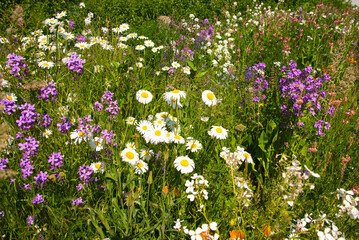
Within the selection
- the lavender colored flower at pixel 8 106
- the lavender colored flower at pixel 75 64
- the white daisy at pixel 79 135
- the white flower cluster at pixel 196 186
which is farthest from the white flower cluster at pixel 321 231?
the lavender colored flower at pixel 75 64

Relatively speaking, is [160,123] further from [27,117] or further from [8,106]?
[8,106]

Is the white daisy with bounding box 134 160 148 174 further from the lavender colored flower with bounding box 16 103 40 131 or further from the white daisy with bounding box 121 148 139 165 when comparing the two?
the lavender colored flower with bounding box 16 103 40 131

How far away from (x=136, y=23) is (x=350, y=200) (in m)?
5.37

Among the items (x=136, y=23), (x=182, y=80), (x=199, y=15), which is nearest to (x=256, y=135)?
(x=182, y=80)

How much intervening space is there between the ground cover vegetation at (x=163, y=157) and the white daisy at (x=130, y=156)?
0.01 metres

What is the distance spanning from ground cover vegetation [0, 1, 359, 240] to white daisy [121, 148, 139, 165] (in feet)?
0.04

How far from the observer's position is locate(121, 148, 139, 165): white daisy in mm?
1698

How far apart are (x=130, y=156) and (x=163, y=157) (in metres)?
0.22

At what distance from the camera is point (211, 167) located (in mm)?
2262

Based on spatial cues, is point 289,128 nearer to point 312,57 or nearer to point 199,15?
point 312,57

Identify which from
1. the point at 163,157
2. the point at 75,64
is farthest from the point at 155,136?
the point at 75,64

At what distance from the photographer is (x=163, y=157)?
1801 millimetres

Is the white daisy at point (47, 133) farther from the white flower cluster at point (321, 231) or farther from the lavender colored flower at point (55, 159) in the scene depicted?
the white flower cluster at point (321, 231)

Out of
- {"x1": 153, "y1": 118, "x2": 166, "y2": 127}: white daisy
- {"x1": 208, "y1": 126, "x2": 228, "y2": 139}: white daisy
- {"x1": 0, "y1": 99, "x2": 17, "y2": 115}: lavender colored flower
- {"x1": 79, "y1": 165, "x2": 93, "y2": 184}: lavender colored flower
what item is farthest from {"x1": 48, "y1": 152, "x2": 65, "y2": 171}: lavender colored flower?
{"x1": 208, "y1": 126, "x2": 228, "y2": 139}: white daisy
